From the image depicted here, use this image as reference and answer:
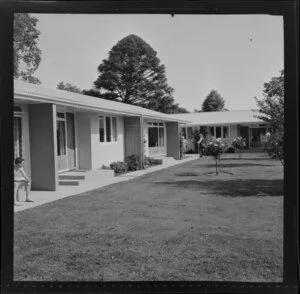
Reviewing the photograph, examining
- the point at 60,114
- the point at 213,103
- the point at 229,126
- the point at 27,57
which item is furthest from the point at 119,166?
the point at 213,103

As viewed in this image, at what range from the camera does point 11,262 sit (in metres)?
3.71

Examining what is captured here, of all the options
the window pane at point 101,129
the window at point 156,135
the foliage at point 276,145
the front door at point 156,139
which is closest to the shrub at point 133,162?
the window pane at point 101,129

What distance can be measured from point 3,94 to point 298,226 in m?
3.09

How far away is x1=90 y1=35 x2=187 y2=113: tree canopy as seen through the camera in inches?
683

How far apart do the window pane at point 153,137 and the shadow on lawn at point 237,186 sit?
11.4 meters

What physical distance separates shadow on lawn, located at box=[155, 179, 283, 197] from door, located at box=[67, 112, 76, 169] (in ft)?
12.6

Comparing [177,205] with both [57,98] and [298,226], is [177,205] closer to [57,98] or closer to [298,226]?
[57,98]

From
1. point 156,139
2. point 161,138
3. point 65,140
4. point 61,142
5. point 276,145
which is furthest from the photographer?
point 161,138

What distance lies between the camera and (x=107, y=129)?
18.9m

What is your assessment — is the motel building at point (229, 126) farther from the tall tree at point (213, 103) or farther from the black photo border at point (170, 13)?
the black photo border at point (170, 13)

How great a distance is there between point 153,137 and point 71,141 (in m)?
10.9

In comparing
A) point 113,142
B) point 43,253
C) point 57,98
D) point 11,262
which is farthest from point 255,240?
point 113,142

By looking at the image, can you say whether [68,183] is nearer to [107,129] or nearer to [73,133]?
[73,133]

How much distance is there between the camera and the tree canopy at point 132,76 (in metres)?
17.4
